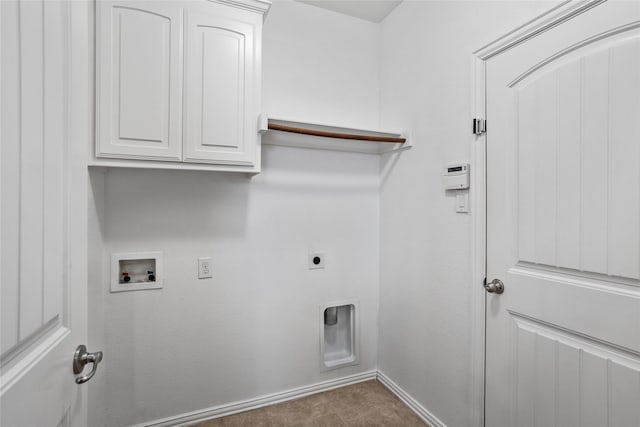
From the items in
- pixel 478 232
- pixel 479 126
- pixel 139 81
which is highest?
pixel 139 81

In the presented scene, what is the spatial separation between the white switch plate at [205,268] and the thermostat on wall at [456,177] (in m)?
1.44

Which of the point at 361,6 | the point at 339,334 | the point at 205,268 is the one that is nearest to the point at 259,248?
the point at 205,268

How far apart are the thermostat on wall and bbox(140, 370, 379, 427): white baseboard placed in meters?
1.53

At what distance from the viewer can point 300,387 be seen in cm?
210

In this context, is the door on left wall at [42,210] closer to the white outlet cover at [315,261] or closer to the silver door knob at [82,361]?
the silver door knob at [82,361]

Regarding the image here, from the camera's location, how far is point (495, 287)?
4.71ft

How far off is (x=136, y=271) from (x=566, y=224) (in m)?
2.07

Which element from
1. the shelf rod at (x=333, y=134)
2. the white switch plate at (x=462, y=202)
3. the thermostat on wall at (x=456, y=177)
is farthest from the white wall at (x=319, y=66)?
the white switch plate at (x=462, y=202)

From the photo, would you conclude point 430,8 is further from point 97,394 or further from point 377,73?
point 97,394

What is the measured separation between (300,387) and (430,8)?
8.36 feet

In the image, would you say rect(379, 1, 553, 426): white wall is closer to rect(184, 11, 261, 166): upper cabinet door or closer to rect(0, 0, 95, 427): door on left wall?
rect(184, 11, 261, 166): upper cabinet door

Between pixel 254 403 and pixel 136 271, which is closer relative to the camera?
pixel 136 271

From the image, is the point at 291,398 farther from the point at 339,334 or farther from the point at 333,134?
the point at 333,134

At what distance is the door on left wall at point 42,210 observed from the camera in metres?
0.52
